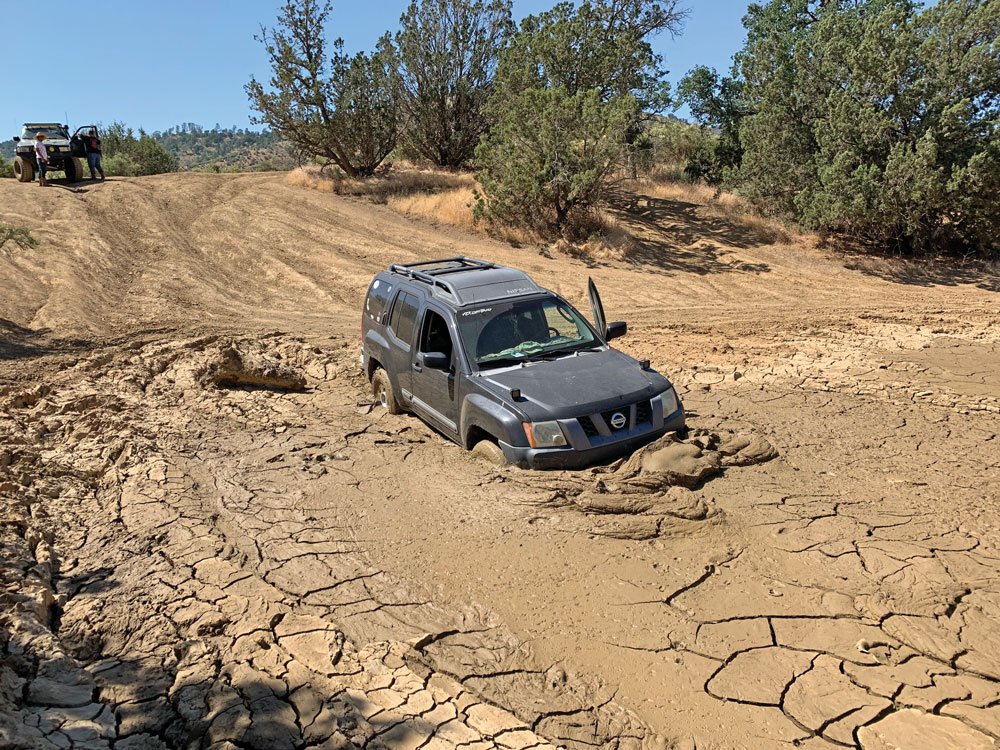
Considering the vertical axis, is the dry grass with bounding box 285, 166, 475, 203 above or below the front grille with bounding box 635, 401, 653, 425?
above

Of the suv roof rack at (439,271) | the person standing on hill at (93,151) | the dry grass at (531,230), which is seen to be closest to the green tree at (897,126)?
the dry grass at (531,230)

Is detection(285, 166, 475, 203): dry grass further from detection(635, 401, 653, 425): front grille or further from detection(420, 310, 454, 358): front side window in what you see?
detection(635, 401, 653, 425): front grille

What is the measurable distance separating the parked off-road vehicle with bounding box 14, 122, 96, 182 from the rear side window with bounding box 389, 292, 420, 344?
21.3 meters

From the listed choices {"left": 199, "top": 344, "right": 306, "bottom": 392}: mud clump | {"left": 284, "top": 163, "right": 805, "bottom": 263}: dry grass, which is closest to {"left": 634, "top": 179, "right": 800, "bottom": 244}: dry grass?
{"left": 284, "top": 163, "right": 805, "bottom": 263}: dry grass

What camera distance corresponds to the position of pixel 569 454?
6148 mm

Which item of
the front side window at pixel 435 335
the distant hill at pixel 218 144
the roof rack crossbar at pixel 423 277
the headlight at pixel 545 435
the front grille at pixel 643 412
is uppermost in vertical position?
the distant hill at pixel 218 144

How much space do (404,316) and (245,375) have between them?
2.77 m

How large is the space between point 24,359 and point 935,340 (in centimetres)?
1342

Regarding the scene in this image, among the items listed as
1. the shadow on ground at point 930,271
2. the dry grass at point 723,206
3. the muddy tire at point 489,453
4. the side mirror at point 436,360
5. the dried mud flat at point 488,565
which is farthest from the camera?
the dry grass at point 723,206

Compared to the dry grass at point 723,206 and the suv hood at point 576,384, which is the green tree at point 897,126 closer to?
the dry grass at point 723,206

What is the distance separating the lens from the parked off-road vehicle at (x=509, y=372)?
6238mm

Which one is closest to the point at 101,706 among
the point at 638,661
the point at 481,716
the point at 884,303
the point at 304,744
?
the point at 304,744

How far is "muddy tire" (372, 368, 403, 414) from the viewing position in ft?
28.4

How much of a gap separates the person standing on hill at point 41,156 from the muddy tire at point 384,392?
796 inches
